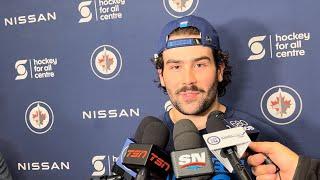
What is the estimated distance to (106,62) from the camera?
66.6 inches

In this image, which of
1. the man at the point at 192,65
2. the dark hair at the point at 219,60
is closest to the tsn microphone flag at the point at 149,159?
the man at the point at 192,65

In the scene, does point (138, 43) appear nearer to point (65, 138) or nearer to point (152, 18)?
point (152, 18)

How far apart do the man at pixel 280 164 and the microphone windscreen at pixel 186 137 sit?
124 millimetres

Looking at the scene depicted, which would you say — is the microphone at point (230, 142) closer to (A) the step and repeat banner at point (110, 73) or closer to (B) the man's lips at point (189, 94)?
(B) the man's lips at point (189, 94)

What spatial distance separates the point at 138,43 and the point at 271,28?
→ 0.51 m

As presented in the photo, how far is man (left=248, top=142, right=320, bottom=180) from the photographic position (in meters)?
0.87

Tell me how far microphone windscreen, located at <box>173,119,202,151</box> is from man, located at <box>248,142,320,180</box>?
0.41 feet

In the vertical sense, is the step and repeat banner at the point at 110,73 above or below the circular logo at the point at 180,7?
below

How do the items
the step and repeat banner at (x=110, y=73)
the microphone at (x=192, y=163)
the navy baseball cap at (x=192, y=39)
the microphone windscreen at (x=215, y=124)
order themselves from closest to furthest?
1. the microphone at (x=192, y=163)
2. the microphone windscreen at (x=215, y=124)
3. the navy baseball cap at (x=192, y=39)
4. the step and repeat banner at (x=110, y=73)

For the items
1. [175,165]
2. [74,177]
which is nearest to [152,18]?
[74,177]

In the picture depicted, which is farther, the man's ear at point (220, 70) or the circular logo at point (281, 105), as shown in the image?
the circular logo at point (281, 105)

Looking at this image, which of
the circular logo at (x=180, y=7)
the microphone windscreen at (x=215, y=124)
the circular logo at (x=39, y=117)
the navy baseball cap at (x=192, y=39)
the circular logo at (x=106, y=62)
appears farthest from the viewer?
the circular logo at (x=39, y=117)

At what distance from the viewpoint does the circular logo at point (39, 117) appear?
1792 millimetres

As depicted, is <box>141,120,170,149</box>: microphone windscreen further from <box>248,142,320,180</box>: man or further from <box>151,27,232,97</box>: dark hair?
<box>151,27,232,97</box>: dark hair
